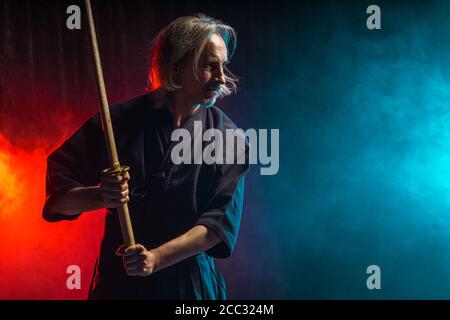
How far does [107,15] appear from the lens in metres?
2.80

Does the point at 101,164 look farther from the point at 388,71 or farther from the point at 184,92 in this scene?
the point at 388,71

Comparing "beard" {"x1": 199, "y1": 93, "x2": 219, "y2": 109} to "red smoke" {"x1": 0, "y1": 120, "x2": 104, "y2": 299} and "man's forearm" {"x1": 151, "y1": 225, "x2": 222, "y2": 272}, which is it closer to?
"man's forearm" {"x1": 151, "y1": 225, "x2": 222, "y2": 272}

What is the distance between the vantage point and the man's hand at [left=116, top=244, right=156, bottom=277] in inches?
76.3

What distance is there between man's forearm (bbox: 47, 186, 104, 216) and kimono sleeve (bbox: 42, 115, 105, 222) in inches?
0.7

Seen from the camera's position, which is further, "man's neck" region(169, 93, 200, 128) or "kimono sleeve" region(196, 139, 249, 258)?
"man's neck" region(169, 93, 200, 128)

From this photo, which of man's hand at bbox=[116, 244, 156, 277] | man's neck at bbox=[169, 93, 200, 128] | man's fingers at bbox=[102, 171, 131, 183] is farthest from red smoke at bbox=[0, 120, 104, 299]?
man's fingers at bbox=[102, 171, 131, 183]

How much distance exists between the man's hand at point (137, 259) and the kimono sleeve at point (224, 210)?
25 cm

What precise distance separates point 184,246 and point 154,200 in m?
0.21

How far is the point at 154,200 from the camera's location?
217cm

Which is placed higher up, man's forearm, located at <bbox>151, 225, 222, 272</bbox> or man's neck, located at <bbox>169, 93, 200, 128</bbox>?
man's neck, located at <bbox>169, 93, 200, 128</bbox>

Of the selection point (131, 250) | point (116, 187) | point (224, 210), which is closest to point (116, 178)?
point (116, 187)

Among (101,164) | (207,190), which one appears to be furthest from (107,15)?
(207,190)

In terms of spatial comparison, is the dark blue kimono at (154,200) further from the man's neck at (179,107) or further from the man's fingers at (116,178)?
the man's fingers at (116,178)

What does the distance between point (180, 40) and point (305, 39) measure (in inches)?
33.2
